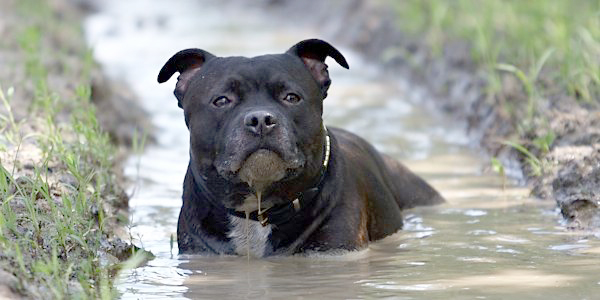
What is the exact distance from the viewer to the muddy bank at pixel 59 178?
469cm

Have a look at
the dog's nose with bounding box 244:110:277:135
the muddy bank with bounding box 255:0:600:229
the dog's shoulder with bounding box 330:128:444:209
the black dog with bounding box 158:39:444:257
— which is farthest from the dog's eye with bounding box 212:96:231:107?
the muddy bank with bounding box 255:0:600:229

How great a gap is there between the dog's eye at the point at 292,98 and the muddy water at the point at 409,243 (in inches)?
32.2

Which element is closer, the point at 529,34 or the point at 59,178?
the point at 59,178

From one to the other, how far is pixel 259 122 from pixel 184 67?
1008 millimetres

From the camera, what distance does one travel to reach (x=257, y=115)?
5410 mm

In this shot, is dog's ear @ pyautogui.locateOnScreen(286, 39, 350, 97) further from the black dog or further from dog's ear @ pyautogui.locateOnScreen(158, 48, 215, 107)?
dog's ear @ pyautogui.locateOnScreen(158, 48, 215, 107)

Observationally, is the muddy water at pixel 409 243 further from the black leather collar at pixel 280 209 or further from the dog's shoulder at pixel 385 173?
the black leather collar at pixel 280 209

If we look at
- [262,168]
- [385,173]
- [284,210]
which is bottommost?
[284,210]

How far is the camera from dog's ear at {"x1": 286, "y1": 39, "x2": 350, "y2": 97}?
6.14 m

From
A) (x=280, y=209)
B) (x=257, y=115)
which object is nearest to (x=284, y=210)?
(x=280, y=209)

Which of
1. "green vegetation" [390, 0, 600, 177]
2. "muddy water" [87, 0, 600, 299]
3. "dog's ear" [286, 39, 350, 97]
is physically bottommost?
"muddy water" [87, 0, 600, 299]

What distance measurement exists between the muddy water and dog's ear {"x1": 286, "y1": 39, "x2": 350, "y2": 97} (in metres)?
0.97

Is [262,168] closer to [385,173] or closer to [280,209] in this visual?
[280,209]

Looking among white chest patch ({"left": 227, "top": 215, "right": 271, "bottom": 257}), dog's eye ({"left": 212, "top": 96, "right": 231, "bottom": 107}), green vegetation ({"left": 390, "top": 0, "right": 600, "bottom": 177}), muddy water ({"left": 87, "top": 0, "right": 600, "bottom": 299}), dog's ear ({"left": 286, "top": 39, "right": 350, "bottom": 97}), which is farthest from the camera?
green vegetation ({"left": 390, "top": 0, "right": 600, "bottom": 177})
